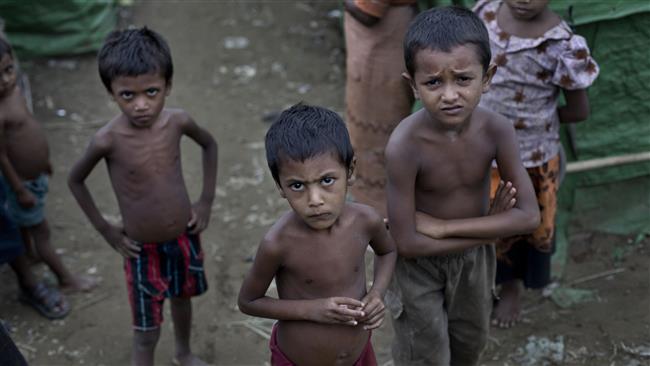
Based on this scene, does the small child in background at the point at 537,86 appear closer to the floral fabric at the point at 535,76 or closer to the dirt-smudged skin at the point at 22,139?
the floral fabric at the point at 535,76

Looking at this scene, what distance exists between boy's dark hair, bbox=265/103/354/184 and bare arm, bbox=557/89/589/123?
133cm

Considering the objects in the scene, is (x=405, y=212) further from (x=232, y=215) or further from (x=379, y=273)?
(x=232, y=215)

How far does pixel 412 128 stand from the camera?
7.91ft

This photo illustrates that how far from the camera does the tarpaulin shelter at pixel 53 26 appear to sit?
20.6ft

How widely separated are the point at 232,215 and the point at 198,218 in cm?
145

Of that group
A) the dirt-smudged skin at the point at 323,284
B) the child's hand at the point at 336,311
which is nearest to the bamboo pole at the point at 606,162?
the dirt-smudged skin at the point at 323,284

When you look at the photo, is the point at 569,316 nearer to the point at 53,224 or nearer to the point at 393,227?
the point at 393,227

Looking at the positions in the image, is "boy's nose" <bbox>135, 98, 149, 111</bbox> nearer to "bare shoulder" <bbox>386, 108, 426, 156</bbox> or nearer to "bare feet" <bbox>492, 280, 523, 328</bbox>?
"bare shoulder" <bbox>386, 108, 426, 156</bbox>

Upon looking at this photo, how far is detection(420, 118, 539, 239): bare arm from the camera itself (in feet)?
7.95

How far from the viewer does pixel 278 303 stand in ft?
7.44

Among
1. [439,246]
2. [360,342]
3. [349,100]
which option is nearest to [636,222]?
[349,100]

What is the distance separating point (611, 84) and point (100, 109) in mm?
3843

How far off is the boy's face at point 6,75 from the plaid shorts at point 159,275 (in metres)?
1.10

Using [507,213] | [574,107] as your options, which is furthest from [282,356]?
[574,107]
